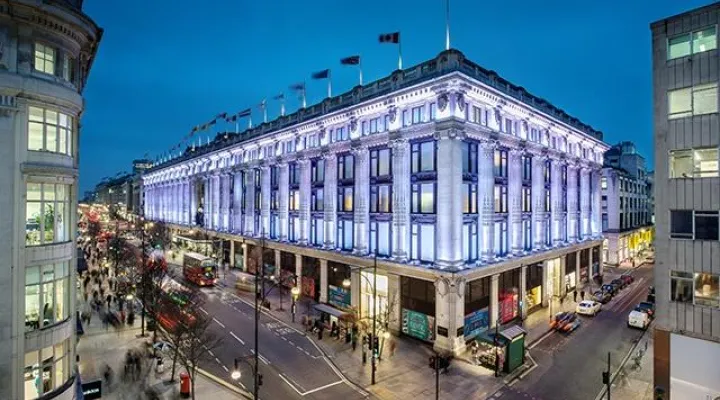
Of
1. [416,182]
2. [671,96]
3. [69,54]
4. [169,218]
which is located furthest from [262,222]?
[169,218]

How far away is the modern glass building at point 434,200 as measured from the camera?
33156 mm

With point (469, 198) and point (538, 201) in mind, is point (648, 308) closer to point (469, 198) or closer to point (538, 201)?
point (538, 201)

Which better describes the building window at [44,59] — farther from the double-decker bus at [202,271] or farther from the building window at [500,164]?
the double-decker bus at [202,271]

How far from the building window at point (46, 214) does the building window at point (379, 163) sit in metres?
26.5

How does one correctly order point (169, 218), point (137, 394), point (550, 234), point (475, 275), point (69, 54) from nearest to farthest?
point (69, 54), point (137, 394), point (475, 275), point (550, 234), point (169, 218)

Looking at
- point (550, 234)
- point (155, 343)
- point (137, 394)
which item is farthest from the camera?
point (550, 234)

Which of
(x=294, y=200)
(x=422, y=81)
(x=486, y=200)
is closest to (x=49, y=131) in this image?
(x=422, y=81)

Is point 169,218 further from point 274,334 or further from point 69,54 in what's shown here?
point 69,54

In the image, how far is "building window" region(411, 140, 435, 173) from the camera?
3450cm

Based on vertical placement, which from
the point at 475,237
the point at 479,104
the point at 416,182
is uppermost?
the point at 479,104

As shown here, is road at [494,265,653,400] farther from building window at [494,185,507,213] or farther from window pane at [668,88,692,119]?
window pane at [668,88,692,119]

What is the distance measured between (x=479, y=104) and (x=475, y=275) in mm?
14950

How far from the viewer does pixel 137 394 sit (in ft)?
80.0

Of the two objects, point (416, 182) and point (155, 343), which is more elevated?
point (416, 182)
